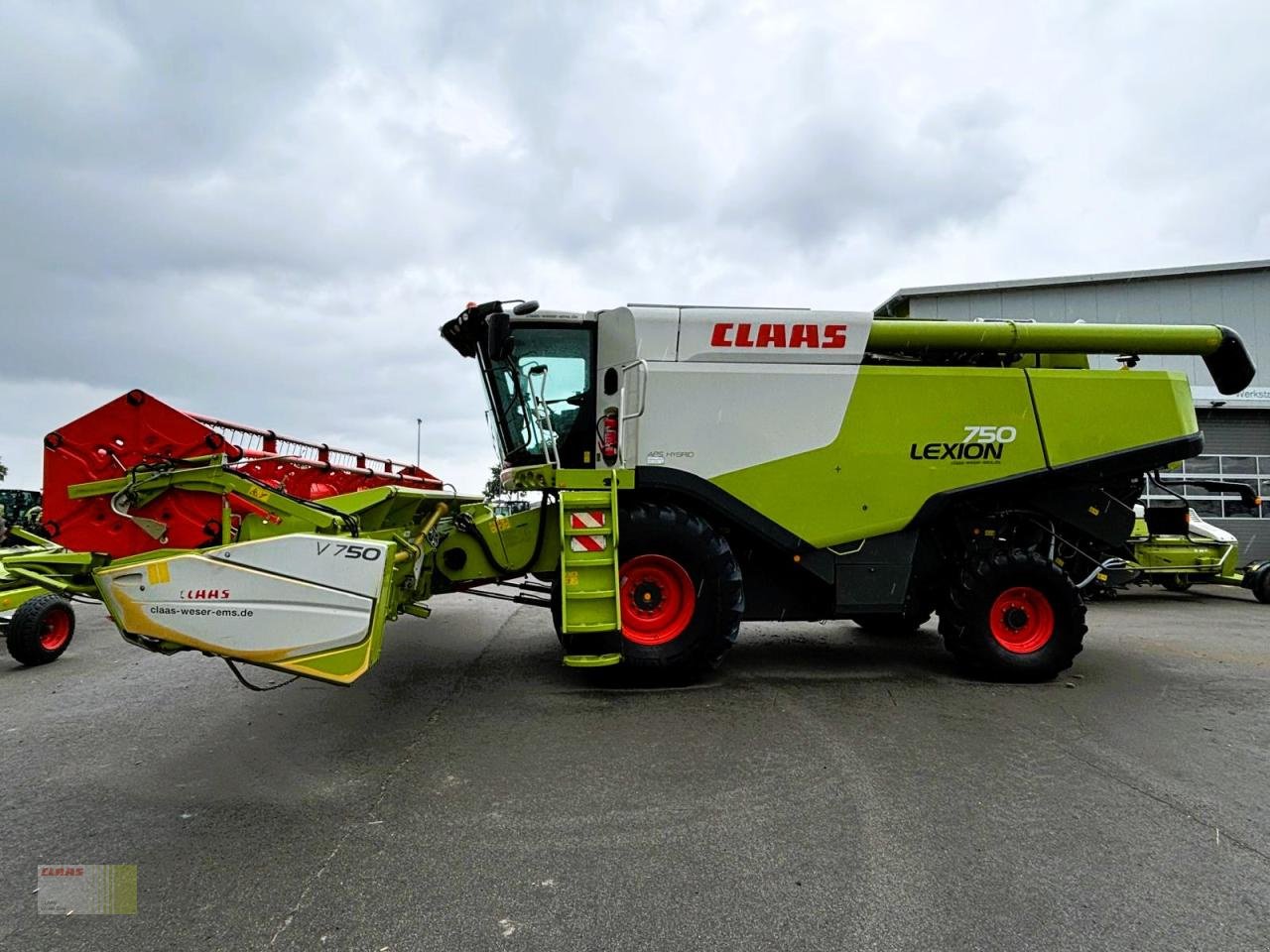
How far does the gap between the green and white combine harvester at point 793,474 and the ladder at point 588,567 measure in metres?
0.02

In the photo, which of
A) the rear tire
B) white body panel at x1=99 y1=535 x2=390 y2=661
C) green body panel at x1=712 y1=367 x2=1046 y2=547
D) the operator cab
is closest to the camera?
white body panel at x1=99 y1=535 x2=390 y2=661

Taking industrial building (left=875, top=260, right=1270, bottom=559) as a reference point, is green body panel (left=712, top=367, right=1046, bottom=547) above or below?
below

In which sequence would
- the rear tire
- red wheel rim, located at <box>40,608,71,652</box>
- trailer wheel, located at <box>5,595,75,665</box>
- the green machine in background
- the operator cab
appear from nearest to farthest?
1. the rear tire
2. the operator cab
3. trailer wheel, located at <box>5,595,75,665</box>
4. red wheel rim, located at <box>40,608,71,652</box>
5. the green machine in background

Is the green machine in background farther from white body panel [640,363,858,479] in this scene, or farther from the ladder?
the ladder

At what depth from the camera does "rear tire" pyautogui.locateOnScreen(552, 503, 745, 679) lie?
4992 millimetres

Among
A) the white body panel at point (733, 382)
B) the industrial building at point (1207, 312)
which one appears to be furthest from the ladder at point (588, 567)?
the industrial building at point (1207, 312)

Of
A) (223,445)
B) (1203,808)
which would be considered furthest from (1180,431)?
(223,445)

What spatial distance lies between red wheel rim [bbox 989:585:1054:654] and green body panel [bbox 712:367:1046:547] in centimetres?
94

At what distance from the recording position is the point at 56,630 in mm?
6109

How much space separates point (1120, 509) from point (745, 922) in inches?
204

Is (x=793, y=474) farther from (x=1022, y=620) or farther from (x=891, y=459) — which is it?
(x=1022, y=620)

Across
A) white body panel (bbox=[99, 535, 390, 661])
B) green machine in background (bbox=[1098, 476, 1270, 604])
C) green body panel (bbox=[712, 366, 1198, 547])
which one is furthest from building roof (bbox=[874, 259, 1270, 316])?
white body panel (bbox=[99, 535, 390, 661])

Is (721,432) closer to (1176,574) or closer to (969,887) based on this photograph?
(969,887)

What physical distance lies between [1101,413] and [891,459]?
1761 mm
